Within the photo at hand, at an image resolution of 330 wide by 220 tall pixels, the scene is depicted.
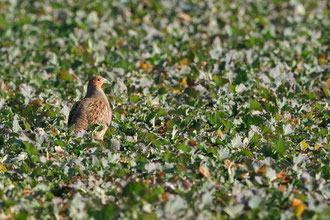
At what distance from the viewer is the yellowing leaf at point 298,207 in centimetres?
595

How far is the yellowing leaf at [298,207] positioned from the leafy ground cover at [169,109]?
0.03 m

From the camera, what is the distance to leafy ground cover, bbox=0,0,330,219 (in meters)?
6.34

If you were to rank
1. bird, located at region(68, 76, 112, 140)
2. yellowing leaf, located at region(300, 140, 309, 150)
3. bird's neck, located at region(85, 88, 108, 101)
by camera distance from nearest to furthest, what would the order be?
yellowing leaf, located at region(300, 140, 309, 150) → bird, located at region(68, 76, 112, 140) → bird's neck, located at region(85, 88, 108, 101)

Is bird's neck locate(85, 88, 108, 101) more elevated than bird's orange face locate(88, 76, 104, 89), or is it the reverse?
bird's orange face locate(88, 76, 104, 89)

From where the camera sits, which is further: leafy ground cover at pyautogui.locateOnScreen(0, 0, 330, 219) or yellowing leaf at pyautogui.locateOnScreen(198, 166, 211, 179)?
yellowing leaf at pyautogui.locateOnScreen(198, 166, 211, 179)

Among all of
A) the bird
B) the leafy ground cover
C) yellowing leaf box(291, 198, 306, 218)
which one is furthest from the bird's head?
yellowing leaf box(291, 198, 306, 218)

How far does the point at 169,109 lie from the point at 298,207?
377cm

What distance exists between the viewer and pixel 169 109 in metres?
9.51

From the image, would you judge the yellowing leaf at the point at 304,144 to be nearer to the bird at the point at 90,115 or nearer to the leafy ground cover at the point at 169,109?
the leafy ground cover at the point at 169,109

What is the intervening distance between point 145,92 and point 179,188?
4.17 metres

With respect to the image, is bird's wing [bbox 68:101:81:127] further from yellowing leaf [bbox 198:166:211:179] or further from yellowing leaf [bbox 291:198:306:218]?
yellowing leaf [bbox 291:198:306:218]

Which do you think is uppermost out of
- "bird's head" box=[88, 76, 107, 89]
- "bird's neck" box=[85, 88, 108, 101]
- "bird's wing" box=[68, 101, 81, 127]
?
"bird's head" box=[88, 76, 107, 89]

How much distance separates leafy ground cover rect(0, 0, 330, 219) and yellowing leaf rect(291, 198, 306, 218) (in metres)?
0.03

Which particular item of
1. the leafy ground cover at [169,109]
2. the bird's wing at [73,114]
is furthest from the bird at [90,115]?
the leafy ground cover at [169,109]
